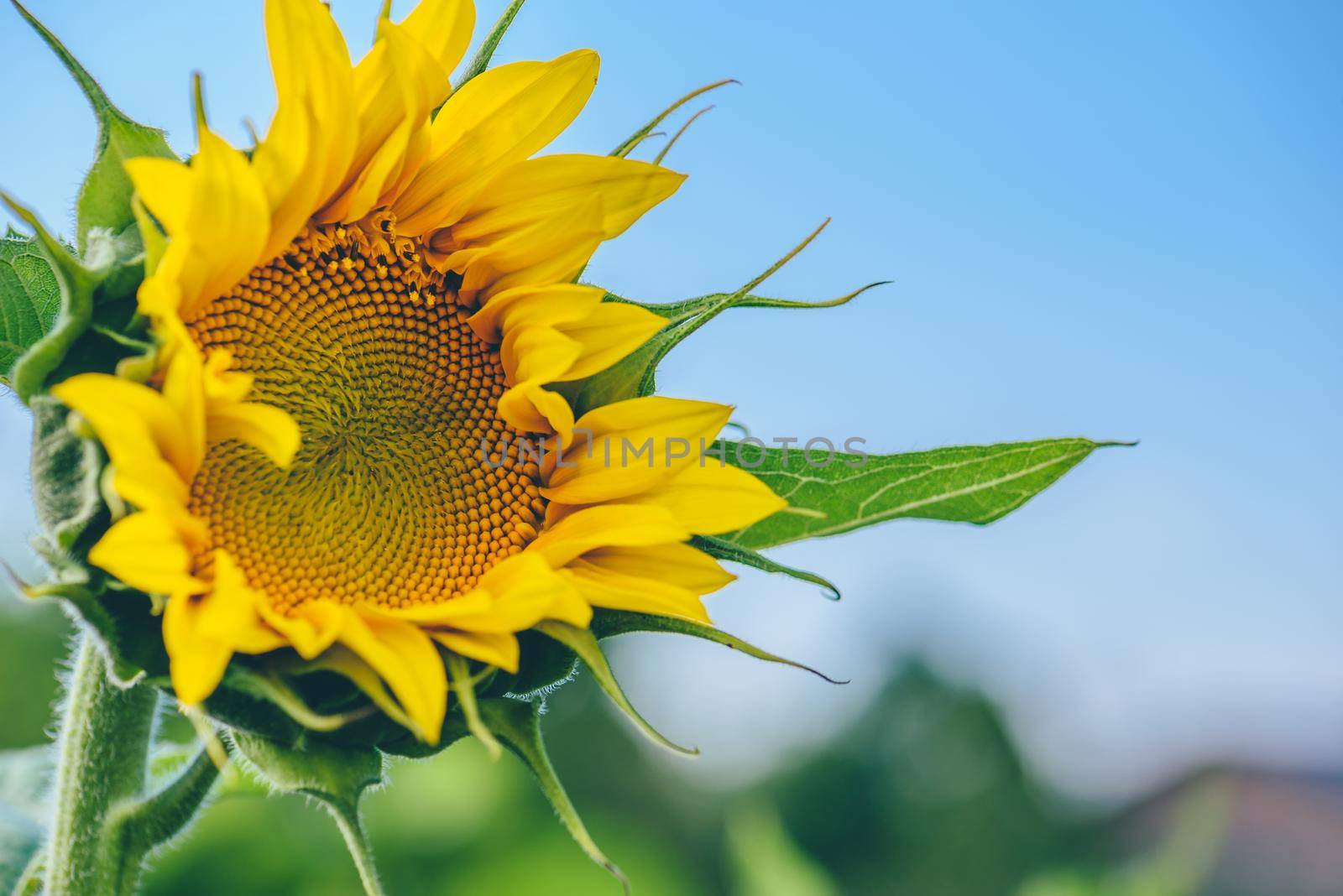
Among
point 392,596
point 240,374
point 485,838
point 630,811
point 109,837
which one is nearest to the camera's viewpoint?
point 240,374

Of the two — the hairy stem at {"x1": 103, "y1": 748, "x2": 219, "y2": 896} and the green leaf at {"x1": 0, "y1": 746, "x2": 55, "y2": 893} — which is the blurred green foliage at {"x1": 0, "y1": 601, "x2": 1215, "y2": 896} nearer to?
the green leaf at {"x1": 0, "y1": 746, "x2": 55, "y2": 893}

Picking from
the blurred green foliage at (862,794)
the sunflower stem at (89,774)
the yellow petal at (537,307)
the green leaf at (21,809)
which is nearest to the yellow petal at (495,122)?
the yellow petal at (537,307)

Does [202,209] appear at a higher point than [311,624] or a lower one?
higher

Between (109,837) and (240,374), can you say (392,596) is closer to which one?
(240,374)

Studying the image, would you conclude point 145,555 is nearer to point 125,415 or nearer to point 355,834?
point 125,415

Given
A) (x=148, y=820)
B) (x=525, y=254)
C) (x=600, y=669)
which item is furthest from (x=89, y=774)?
(x=525, y=254)

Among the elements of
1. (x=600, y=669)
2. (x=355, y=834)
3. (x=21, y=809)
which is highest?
(x=600, y=669)

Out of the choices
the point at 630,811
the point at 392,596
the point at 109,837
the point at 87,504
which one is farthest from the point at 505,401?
the point at 630,811
